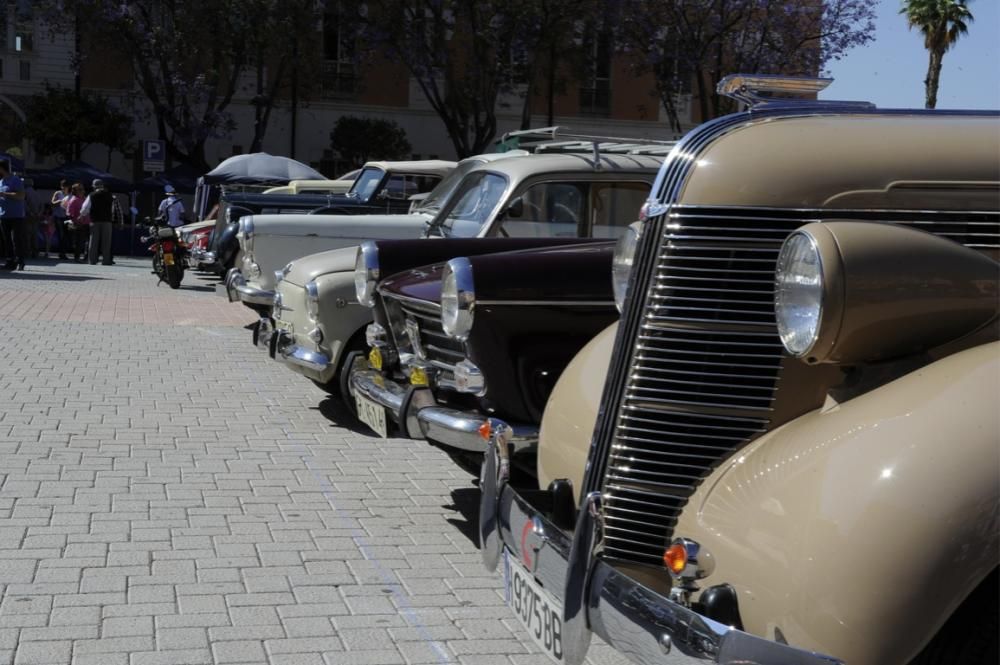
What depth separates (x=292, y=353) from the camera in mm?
8430

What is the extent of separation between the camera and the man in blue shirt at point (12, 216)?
19703 millimetres

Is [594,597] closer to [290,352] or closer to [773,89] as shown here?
[773,89]

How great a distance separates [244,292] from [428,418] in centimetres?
599

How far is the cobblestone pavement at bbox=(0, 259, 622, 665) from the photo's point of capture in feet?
14.6

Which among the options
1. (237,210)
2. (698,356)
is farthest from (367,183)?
(698,356)

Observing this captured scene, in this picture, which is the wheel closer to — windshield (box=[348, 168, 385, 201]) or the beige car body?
windshield (box=[348, 168, 385, 201])

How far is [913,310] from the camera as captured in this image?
3016 millimetres

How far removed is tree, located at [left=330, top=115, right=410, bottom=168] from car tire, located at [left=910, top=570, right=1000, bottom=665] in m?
38.3

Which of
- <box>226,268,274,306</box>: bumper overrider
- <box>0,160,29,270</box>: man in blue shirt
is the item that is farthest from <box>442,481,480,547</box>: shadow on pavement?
<box>0,160,29,270</box>: man in blue shirt

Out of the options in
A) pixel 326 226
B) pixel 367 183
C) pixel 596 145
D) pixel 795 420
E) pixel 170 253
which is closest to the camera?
pixel 795 420

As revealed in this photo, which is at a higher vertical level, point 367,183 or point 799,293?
point 799,293

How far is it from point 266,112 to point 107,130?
4877 millimetres

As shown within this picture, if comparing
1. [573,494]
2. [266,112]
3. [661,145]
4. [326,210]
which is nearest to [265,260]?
[326,210]

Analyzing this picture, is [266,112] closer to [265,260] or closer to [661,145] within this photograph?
[265,260]
